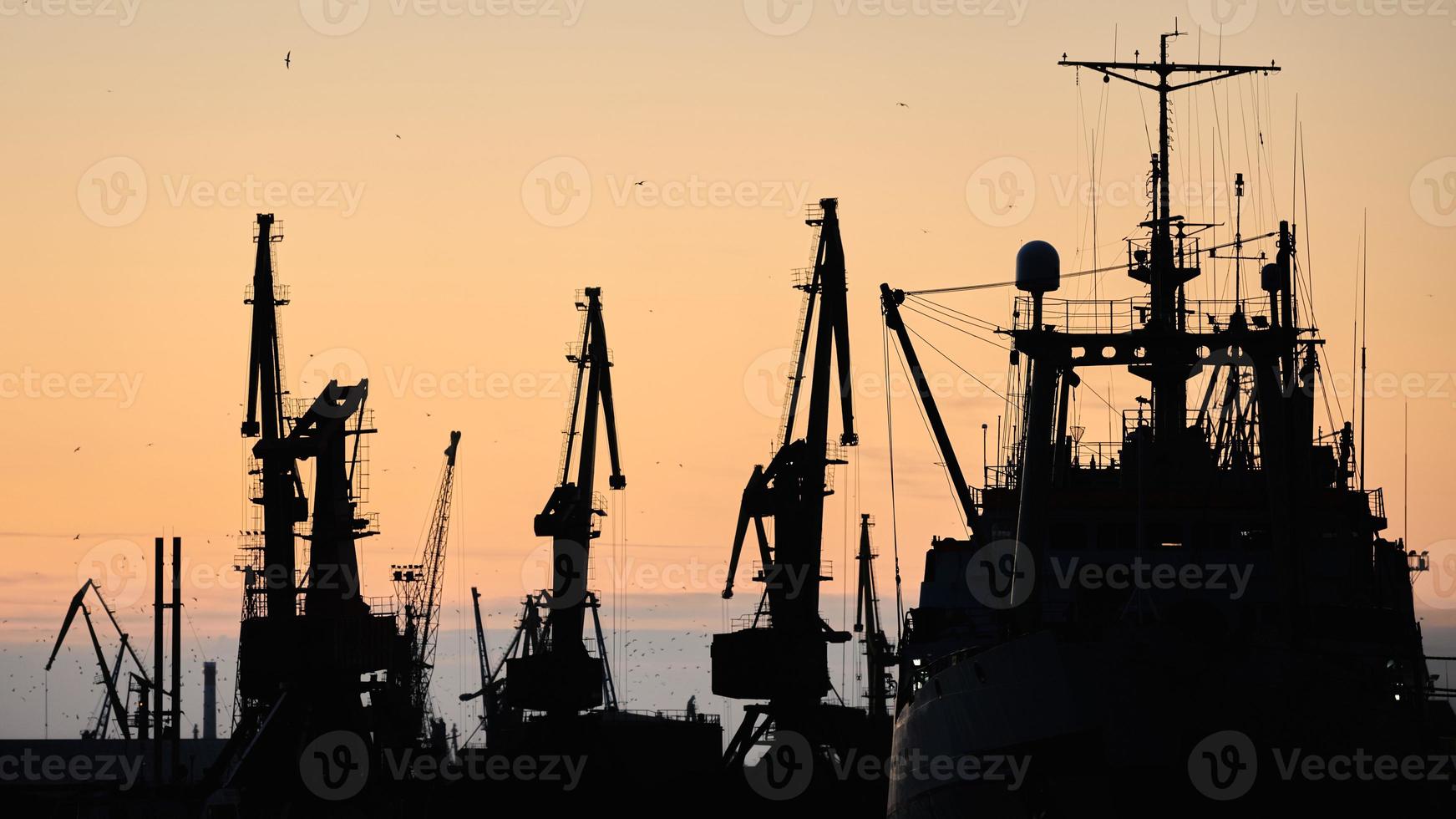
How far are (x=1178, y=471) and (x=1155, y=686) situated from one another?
13013 mm

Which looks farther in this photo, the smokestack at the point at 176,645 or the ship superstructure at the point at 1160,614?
the smokestack at the point at 176,645

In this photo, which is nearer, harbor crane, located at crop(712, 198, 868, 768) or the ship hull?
the ship hull

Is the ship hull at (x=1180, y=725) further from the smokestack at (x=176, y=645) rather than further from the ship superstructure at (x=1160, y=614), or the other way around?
the smokestack at (x=176, y=645)

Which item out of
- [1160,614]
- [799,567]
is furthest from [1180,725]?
[799,567]

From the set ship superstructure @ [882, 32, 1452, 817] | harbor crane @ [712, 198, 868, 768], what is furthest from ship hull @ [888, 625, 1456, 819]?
harbor crane @ [712, 198, 868, 768]

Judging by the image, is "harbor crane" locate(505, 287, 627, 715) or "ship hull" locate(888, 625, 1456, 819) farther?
"harbor crane" locate(505, 287, 627, 715)

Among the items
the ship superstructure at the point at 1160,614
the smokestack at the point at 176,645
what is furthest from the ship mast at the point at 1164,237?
the smokestack at the point at 176,645

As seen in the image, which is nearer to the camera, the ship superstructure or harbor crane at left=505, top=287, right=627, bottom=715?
the ship superstructure

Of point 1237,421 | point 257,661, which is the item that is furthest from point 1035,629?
point 257,661

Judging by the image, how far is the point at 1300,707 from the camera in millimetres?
38906

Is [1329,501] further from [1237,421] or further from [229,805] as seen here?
[229,805]

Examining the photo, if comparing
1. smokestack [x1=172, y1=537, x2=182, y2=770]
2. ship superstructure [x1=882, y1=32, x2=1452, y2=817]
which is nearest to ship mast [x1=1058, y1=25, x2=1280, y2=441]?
ship superstructure [x1=882, y1=32, x2=1452, y2=817]

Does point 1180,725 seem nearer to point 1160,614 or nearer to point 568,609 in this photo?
point 1160,614

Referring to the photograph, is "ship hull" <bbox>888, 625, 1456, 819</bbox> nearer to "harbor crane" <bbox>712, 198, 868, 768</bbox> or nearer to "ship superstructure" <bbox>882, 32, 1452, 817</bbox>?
"ship superstructure" <bbox>882, 32, 1452, 817</bbox>
